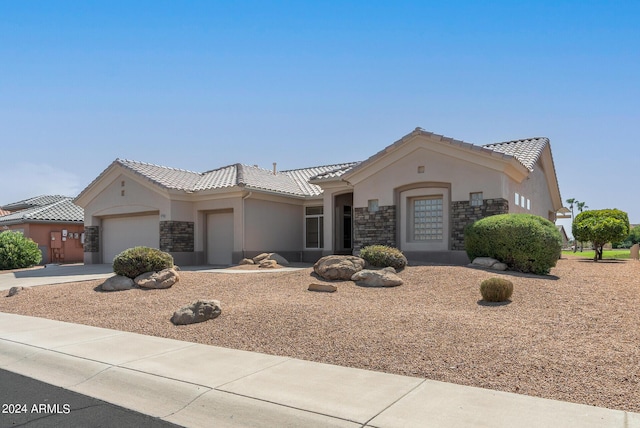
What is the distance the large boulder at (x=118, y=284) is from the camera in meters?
13.5

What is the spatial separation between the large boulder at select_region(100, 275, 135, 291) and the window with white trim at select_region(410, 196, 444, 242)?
10.1 meters

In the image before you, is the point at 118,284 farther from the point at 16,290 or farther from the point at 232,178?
the point at 232,178

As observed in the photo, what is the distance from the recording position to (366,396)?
5398 millimetres

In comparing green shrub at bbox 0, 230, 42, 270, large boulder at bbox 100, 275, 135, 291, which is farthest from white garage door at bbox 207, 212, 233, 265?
green shrub at bbox 0, 230, 42, 270

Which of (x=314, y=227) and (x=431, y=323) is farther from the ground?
(x=314, y=227)

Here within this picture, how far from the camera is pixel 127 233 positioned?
25750 mm

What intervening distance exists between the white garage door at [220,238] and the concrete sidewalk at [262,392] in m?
15.0

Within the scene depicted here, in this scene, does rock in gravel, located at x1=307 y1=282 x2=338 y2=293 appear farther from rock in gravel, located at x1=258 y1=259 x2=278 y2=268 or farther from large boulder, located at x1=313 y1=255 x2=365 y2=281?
rock in gravel, located at x1=258 y1=259 x2=278 y2=268

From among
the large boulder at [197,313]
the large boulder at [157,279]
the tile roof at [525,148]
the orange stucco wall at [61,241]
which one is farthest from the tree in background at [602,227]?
the orange stucco wall at [61,241]

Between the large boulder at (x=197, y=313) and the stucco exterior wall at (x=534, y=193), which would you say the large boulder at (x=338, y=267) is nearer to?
the large boulder at (x=197, y=313)

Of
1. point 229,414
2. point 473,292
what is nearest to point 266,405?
point 229,414

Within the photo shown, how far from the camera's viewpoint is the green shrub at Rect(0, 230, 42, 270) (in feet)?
80.3

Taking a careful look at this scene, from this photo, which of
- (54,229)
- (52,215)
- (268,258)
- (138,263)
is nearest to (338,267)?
(138,263)

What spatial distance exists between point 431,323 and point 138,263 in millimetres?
9223
